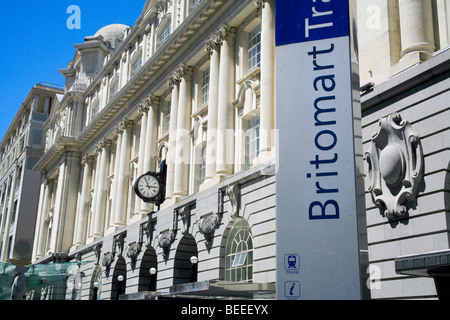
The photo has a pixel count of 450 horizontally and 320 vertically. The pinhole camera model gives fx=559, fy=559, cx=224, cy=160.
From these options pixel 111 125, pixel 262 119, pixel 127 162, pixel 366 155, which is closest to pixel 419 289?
pixel 366 155

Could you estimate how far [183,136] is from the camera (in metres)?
30.5

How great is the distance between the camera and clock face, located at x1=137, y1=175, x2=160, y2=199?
3059cm

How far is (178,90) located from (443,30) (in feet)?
60.3

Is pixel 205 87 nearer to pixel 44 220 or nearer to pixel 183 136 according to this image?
pixel 183 136

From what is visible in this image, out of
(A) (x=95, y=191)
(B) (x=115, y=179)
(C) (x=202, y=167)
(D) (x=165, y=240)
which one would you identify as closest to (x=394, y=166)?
(C) (x=202, y=167)

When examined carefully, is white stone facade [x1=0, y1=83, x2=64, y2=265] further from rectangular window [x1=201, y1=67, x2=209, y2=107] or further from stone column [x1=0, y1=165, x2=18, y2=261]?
rectangular window [x1=201, y1=67, x2=209, y2=107]

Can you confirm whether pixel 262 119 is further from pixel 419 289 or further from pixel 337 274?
pixel 337 274

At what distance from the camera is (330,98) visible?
7.49 meters

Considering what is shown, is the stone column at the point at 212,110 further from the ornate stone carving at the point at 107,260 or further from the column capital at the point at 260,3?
the ornate stone carving at the point at 107,260

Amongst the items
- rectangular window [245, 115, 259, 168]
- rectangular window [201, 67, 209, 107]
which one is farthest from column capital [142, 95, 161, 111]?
rectangular window [245, 115, 259, 168]

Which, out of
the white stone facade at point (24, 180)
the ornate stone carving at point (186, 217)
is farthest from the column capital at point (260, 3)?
the white stone facade at point (24, 180)

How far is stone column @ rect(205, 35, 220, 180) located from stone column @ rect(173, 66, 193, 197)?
2983 millimetres

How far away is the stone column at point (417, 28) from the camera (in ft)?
53.0

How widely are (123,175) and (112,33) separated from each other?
87.3ft
